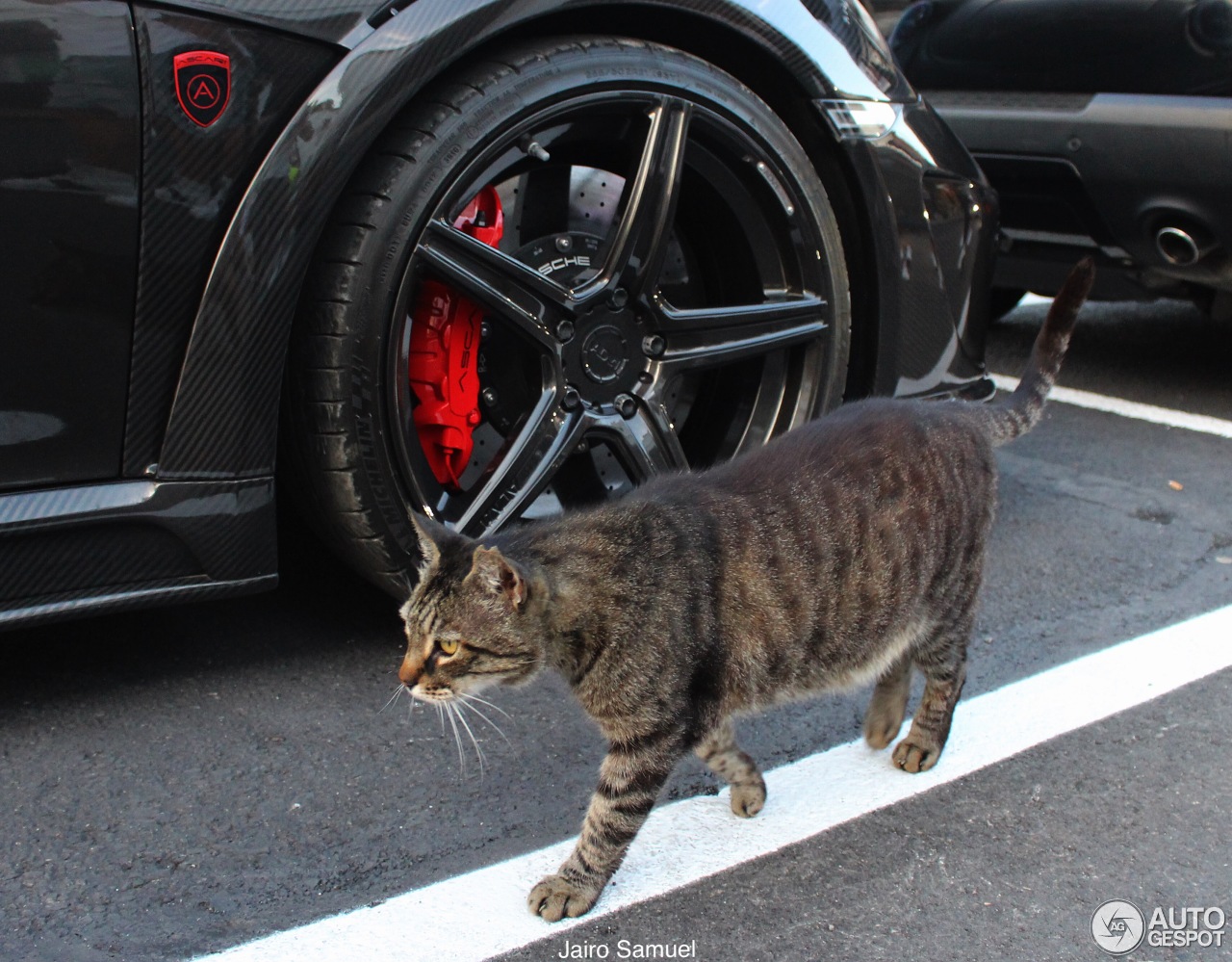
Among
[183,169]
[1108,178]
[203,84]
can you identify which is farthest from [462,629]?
[1108,178]

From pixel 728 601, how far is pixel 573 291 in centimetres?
84

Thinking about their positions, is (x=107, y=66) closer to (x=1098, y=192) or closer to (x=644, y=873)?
(x=644, y=873)

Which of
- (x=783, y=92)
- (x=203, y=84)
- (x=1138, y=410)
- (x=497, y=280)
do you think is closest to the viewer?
(x=203, y=84)

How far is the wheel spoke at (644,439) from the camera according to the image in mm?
3047

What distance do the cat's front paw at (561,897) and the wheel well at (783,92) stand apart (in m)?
1.76

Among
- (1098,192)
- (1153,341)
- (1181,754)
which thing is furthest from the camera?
(1153,341)

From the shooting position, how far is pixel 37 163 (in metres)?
2.27

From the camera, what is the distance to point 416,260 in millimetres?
2680

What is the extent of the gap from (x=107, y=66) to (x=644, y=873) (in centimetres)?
176

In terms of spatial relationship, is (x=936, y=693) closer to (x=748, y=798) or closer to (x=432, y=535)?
(x=748, y=798)

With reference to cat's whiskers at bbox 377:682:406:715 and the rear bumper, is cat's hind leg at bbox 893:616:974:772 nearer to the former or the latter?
cat's whiskers at bbox 377:682:406:715

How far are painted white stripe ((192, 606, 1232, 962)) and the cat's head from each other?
13.9 inches

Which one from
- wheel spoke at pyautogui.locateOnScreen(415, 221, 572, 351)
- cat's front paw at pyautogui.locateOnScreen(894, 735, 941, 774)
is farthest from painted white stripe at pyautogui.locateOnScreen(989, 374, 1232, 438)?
wheel spoke at pyautogui.locateOnScreen(415, 221, 572, 351)

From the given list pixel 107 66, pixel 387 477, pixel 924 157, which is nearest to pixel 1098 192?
pixel 924 157
